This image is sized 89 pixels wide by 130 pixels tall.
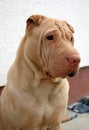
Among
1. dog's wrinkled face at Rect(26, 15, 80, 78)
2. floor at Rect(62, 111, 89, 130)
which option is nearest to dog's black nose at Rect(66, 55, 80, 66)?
dog's wrinkled face at Rect(26, 15, 80, 78)

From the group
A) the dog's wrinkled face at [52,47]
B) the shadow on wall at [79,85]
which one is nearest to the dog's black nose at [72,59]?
the dog's wrinkled face at [52,47]

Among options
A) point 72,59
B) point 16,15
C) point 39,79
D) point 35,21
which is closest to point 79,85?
point 16,15

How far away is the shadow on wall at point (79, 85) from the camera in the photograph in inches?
142

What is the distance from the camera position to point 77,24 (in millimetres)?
3621

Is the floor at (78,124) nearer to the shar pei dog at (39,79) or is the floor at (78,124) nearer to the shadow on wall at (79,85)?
the shadow on wall at (79,85)

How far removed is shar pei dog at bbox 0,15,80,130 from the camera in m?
1.80

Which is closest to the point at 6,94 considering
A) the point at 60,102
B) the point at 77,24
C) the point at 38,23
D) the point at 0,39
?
the point at 60,102

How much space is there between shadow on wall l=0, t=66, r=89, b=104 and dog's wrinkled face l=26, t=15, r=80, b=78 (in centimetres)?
172

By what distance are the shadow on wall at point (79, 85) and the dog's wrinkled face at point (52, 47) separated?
172 cm

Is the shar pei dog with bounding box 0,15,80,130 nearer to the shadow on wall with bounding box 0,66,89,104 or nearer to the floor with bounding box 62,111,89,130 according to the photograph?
the floor with bounding box 62,111,89,130

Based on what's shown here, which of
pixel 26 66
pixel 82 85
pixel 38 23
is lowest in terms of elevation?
pixel 82 85

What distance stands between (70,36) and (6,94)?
1.84 feet

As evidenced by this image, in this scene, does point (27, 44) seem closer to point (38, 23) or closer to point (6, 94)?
point (38, 23)

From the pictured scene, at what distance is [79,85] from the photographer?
3723mm
